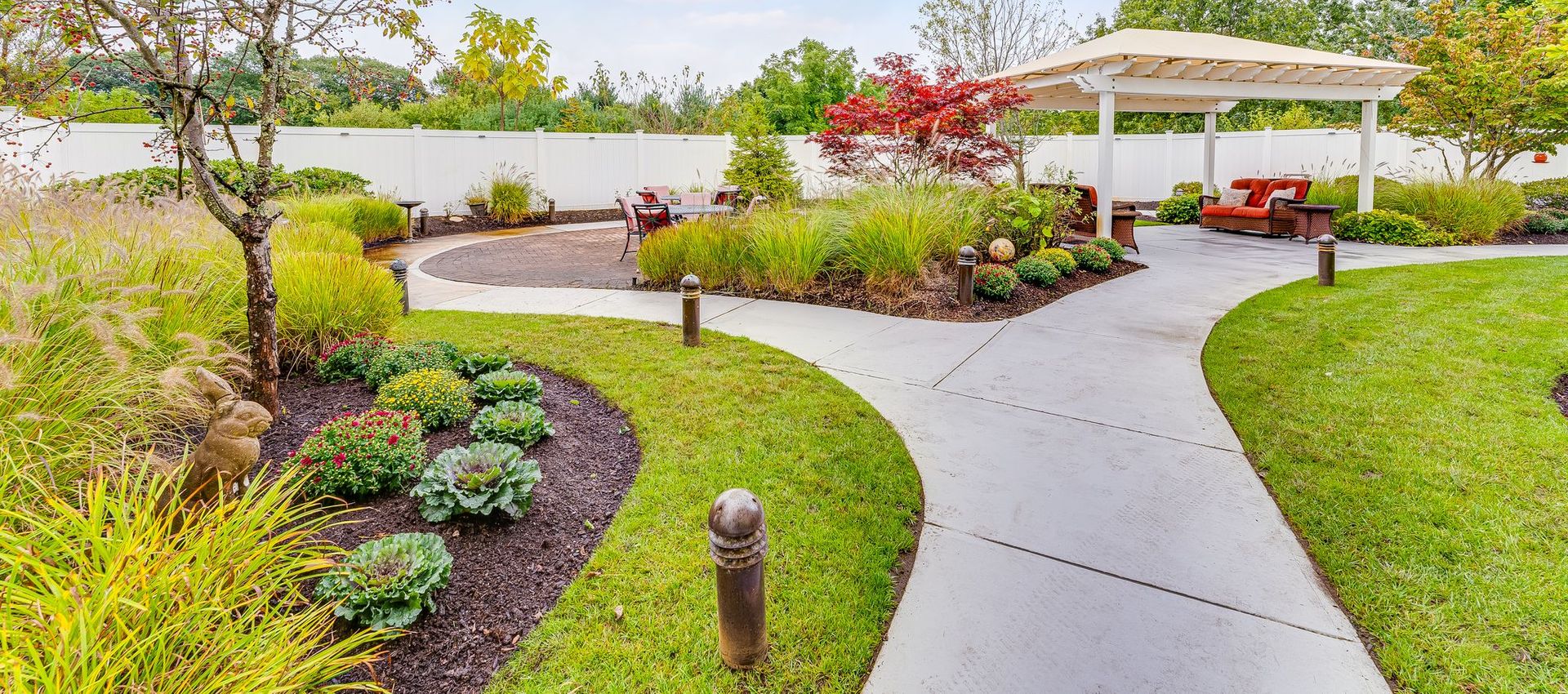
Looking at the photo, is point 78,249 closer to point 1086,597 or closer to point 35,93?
point 35,93

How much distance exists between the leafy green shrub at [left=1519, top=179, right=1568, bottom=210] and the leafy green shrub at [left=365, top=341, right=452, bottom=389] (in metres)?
17.0

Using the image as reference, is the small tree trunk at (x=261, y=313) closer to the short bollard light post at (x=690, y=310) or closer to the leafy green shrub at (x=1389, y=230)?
the short bollard light post at (x=690, y=310)

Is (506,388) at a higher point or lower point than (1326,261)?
lower

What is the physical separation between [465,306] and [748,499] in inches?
232

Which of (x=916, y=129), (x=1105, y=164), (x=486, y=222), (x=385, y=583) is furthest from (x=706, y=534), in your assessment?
(x=486, y=222)

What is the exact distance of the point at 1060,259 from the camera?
27.0 feet

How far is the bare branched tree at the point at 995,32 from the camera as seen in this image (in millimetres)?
18031

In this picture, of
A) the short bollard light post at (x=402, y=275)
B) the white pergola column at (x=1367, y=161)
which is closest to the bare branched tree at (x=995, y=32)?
the white pergola column at (x=1367, y=161)

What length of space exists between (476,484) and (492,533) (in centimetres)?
20

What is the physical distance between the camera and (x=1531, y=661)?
7.07 feet

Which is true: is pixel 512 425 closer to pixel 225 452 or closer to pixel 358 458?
pixel 358 458

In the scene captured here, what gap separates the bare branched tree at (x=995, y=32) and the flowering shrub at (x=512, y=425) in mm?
16074

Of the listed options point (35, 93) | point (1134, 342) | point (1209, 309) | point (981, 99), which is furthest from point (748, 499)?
point (981, 99)

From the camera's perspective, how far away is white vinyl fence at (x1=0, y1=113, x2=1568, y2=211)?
13305mm
